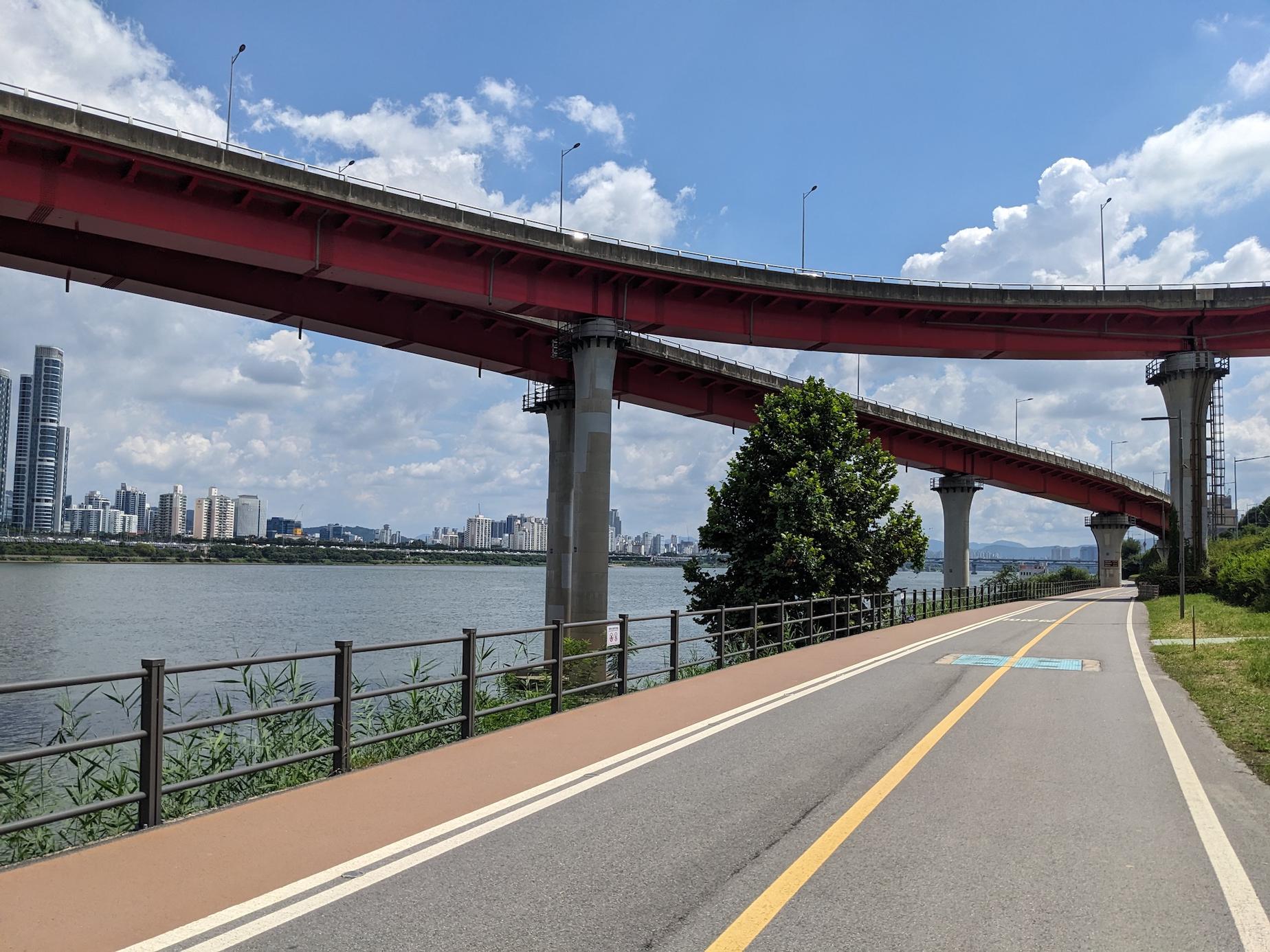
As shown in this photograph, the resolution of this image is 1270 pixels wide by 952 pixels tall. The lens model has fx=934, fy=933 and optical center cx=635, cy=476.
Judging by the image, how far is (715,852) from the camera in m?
6.16

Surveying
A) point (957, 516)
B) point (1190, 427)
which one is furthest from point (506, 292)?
Answer: point (957, 516)

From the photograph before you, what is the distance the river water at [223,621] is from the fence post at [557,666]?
128 inches

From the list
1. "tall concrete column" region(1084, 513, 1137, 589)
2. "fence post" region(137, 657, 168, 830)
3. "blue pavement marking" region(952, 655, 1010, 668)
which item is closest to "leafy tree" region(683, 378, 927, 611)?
"blue pavement marking" region(952, 655, 1010, 668)

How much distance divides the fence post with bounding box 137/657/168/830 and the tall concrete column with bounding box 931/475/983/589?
196 feet

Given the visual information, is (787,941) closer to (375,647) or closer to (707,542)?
(375,647)

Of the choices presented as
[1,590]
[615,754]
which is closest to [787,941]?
[615,754]

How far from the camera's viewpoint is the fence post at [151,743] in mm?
6688

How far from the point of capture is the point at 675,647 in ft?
49.3

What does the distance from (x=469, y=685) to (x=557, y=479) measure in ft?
96.3

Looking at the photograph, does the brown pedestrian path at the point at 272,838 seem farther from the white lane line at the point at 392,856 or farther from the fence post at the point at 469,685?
the fence post at the point at 469,685

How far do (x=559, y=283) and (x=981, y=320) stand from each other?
64.6 ft

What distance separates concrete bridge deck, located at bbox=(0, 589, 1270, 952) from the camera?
4891 mm

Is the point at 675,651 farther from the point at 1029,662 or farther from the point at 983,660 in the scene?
the point at 1029,662

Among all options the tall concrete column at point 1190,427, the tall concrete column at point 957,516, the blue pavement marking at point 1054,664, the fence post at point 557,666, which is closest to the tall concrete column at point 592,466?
the blue pavement marking at point 1054,664
